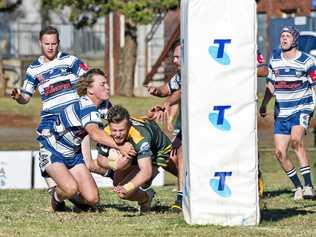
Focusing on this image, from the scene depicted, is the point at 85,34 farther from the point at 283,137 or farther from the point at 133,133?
the point at 133,133

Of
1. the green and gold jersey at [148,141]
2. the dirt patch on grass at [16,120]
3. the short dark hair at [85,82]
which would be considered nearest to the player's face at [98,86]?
the short dark hair at [85,82]

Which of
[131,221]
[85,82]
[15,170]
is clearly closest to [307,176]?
[85,82]

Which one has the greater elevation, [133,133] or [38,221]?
[133,133]

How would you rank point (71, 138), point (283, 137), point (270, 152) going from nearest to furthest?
1. point (71, 138)
2. point (283, 137)
3. point (270, 152)

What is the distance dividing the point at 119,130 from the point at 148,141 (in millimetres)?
422

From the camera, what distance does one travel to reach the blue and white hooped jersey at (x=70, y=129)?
1136 centimetres

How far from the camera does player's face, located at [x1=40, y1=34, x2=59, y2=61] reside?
12.1 m

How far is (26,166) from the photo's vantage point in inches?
696

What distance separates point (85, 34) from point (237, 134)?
32781 mm

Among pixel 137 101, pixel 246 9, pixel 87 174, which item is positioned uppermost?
pixel 246 9

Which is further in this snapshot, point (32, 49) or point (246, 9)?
point (32, 49)

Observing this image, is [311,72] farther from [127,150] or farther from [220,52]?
[220,52]

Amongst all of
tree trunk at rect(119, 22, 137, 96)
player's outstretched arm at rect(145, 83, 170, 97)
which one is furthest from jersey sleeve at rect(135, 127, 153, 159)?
tree trunk at rect(119, 22, 137, 96)

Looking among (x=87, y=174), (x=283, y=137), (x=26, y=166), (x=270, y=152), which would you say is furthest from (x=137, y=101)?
(x=87, y=174)
